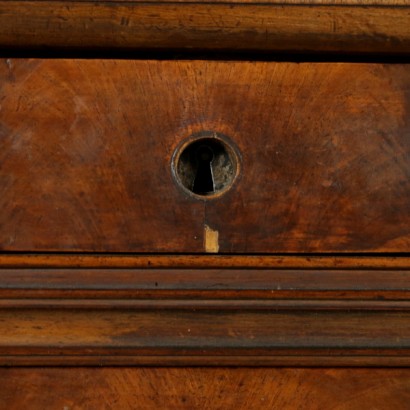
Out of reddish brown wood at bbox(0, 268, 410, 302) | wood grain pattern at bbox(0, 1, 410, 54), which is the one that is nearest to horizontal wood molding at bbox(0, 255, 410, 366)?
reddish brown wood at bbox(0, 268, 410, 302)

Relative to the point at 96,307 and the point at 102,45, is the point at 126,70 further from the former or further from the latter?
the point at 96,307

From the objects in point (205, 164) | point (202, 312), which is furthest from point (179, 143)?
point (202, 312)

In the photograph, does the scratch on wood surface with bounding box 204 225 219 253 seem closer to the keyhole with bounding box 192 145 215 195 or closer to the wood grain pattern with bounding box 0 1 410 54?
the keyhole with bounding box 192 145 215 195

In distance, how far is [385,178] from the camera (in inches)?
21.4

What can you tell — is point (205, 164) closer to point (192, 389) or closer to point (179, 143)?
point (179, 143)

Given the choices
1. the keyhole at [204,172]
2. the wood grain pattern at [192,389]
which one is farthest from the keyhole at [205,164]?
the wood grain pattern at [192,389]

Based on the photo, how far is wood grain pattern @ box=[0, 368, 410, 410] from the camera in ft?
1.80

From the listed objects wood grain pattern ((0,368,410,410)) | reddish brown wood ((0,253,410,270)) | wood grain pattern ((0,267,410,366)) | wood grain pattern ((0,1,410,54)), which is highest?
wood grain pattern ((0,1,410,54))

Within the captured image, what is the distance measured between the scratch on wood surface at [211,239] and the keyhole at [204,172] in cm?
4

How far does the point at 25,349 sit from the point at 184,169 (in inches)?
8.6

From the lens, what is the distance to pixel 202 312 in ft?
1.79

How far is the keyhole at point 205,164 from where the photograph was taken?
21.1 inches

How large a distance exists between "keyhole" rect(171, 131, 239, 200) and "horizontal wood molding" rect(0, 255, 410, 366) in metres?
0.07

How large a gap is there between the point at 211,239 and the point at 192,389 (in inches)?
5.5
